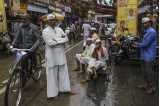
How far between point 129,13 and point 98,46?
6.29m

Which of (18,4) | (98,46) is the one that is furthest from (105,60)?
(18,4)

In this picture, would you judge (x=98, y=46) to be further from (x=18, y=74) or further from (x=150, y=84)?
(x=18, y=74)

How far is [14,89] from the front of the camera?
7770 millimetres

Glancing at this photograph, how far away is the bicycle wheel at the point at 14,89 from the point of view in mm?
7443

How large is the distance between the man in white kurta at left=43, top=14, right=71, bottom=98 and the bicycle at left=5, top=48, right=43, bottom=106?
483 mm

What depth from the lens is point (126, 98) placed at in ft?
29.2

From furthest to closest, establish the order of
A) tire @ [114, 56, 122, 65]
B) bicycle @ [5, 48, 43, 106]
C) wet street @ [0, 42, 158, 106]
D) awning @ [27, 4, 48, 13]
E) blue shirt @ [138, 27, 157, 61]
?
1. awning @ [27, 4, 48, 13]
2. tire @ [114, 56, 122, 65]
3. blue shirt @ [138, 27, 157, 61]
4. wet street @ [0, 42, 158, 106]
5. bicycle @ [5, 48, 43, 106]

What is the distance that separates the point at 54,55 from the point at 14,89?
4.60ft

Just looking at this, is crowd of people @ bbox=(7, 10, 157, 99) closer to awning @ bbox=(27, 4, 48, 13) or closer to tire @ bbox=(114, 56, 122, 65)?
tire @ bbox=(114, 56, 122, 65)

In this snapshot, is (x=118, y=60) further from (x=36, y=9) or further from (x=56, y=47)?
(x=36, y=9)

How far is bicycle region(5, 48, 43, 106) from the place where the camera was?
24.8 feet

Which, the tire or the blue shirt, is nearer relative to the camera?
the blue shirt

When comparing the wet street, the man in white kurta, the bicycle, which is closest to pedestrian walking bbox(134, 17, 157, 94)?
the wet street

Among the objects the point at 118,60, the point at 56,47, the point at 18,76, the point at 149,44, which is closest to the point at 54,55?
the point at 56,47
